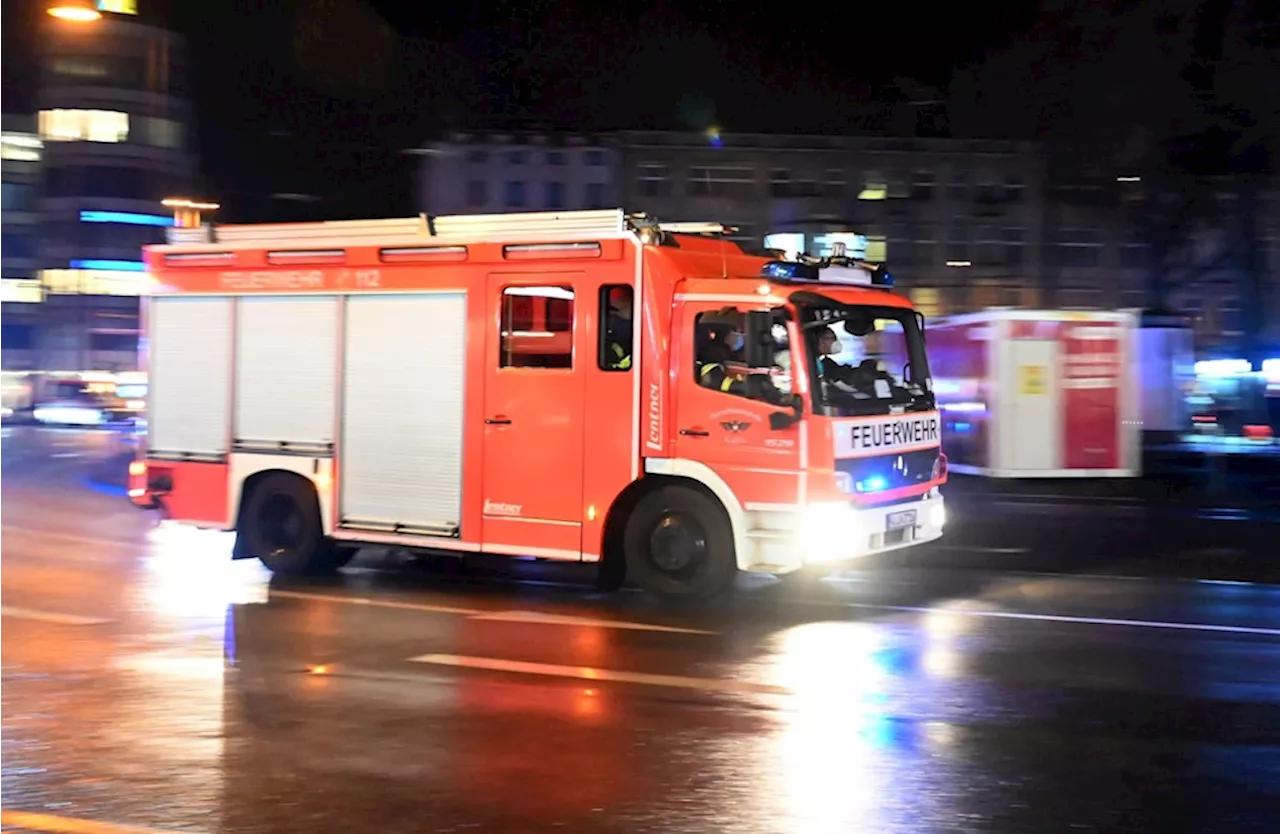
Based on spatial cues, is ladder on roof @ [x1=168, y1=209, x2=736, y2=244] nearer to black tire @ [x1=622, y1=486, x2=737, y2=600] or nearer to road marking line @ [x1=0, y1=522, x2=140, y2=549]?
black tire @ [x1=622, y1=486, x2=737, y2=600]

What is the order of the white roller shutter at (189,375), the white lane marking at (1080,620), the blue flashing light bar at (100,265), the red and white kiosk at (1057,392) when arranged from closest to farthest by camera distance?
1. the white lane marking at (1080,620)
2. the white roller shutter at (189,375)
3. the red and white kiosk at (1057,392)
4. the blue flashing light bar at (100,265)

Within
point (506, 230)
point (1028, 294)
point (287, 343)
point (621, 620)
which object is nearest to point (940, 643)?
point (621, 620)

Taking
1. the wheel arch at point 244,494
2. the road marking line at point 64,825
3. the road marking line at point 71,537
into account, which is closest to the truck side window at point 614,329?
the wheel arch at point 244,494

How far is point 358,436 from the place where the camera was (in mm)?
11875

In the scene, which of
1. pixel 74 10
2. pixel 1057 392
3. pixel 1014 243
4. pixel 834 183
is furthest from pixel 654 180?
pixel 74 10

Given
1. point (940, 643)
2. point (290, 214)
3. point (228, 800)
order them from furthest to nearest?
point (290, 214) < point (940, 643) < point (228, 800)

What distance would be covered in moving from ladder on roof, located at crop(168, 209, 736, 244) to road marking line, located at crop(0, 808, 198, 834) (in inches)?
233

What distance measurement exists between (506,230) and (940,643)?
4.82m

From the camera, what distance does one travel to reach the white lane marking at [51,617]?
9.98 m

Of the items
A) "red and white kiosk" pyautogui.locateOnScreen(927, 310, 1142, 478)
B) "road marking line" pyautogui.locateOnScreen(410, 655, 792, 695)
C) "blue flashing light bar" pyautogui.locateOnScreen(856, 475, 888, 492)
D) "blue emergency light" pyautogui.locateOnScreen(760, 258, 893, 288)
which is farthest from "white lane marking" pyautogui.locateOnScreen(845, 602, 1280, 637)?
"red and white kiosk" pyautogui.locateOnScreen(927, 310, 1142, 478)

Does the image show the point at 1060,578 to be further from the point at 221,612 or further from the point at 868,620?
the point at 221,612

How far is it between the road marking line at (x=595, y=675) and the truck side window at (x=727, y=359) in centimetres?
280

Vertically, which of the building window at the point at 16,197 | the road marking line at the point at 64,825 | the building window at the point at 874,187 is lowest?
the road marking line at the point at 64,825

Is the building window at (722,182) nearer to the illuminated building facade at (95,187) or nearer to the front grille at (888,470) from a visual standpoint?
the illuminated building facade at (95,187)
